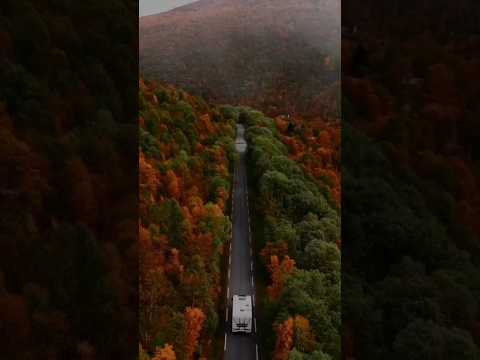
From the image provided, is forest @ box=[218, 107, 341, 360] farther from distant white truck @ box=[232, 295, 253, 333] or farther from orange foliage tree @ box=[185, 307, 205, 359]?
orange foliage tree @ box=[185, 307, 205, 359]

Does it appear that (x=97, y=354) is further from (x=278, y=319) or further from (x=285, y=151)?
(x=285, y=151)
